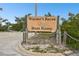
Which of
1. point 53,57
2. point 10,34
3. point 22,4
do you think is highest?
point 22,4

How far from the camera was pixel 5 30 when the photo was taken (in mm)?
3496

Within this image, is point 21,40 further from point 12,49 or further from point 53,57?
point 53,57

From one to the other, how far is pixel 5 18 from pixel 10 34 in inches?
8.0

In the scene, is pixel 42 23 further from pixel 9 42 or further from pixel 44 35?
pixel 9 42

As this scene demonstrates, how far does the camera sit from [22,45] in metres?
3.57

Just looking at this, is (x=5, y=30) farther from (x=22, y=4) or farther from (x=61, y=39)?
(x=61, y=39)

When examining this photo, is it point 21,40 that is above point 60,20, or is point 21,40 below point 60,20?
below

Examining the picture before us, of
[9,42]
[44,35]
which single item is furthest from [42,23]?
[9,42]

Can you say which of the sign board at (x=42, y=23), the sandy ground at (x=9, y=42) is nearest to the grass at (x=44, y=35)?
the sign board at (x=42, y=23)

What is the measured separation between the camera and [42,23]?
3484mm

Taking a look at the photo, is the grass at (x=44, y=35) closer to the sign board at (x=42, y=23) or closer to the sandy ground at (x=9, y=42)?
the sign board at (x=42, y=23)

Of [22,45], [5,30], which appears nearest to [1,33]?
[5,30]

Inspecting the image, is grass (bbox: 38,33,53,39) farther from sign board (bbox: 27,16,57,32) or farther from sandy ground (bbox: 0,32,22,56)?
sandy ground (bbox: 0,32,22,56)

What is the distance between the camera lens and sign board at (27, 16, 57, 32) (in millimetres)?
3484
